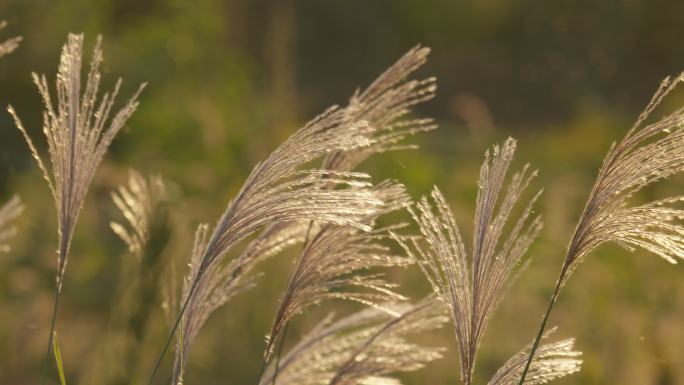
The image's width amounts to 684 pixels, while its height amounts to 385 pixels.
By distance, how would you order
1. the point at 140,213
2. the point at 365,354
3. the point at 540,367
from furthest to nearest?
the point at 140,213 → the point at 365,354 → the point at 540,367

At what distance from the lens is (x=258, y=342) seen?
4.28 meters

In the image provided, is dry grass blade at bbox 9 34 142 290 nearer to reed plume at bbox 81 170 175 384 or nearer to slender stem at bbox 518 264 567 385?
reed plume at bbox 81 170 175 384

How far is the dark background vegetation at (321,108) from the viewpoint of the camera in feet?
13.8

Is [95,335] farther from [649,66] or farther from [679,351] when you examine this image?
[649,66]

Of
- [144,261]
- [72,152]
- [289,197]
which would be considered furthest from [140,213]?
[289,197]

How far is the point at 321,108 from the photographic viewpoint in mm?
9906

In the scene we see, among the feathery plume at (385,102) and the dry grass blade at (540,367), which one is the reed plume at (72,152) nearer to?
the feathery plume at (385,102)

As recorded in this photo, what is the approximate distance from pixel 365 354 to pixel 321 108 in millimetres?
8338

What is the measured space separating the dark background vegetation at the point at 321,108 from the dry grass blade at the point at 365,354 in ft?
1.55

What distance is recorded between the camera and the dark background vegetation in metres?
4.20

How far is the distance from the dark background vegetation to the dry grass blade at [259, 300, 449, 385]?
471mm

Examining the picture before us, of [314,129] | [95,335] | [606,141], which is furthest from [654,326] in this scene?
[606,141]

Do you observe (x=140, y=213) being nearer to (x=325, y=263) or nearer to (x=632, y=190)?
(x=325, y=263)

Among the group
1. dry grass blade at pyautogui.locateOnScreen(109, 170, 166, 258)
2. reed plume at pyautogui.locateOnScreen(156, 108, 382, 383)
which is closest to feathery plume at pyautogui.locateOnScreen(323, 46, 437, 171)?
reed plume at pyautogui.locateOnScreen(156, 108, 382, 383)
